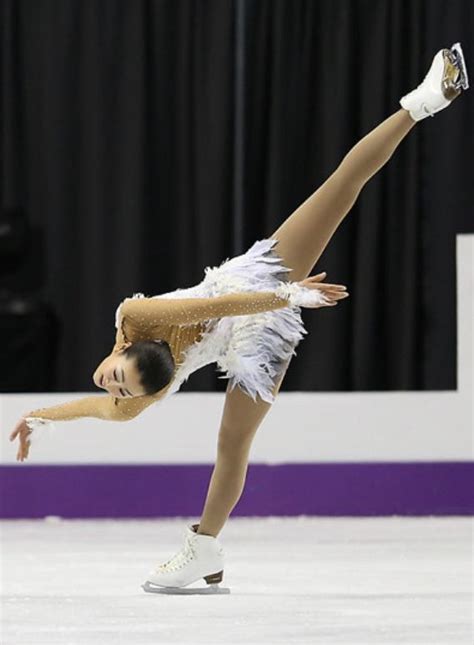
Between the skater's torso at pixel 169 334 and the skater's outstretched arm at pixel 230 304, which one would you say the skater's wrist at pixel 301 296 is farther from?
the skater's torso at pixel 169 334

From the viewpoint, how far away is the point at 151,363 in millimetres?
3059

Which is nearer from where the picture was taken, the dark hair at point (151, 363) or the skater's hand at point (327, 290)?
the skater's hand at point (327, 290)

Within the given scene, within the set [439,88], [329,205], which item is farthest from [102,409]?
[439,88]

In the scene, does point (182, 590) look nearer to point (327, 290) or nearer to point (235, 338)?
point (235, 338)

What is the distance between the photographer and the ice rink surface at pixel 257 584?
9.19 feet

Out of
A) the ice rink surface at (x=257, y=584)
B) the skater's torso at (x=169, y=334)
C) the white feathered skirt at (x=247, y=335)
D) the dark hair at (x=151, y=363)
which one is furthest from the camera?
the white feathered skirt at (x=247, y=335)

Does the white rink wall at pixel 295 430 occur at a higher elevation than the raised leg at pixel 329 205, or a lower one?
lower

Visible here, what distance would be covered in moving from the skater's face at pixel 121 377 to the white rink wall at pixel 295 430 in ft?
6.30

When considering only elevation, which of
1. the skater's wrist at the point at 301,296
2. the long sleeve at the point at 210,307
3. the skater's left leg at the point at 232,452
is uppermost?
the skater's wrist at the point at 301,296

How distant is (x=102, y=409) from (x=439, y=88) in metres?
1.13

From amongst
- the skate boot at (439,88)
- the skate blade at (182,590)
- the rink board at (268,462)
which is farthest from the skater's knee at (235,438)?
the rink board at (268,462)

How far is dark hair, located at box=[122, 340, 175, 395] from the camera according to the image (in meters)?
3.05

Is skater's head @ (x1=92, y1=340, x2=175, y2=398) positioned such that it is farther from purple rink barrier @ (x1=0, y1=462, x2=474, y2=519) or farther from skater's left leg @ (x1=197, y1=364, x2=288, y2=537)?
purple rink barrier @ (x1=0, y1=462, x2=474, y2=519)

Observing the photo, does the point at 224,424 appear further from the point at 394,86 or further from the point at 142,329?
the point at 394,86
